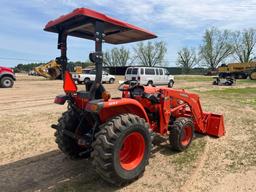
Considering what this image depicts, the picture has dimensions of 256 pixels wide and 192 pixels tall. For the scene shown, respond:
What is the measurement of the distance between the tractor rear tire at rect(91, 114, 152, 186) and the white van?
16534 millimetres

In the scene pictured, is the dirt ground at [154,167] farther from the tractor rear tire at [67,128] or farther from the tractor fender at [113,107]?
the tractor fender at [113,107]

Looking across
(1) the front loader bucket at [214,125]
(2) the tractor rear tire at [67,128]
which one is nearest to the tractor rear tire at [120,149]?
(2) the tractor rear tire at [67,128]

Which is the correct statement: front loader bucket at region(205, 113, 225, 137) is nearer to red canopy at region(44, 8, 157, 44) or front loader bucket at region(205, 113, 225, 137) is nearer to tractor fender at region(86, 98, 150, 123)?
tractor fender at region(86, 98, 150, 123)

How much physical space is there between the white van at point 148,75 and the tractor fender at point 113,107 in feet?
53.6

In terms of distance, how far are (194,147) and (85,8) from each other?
364 cm

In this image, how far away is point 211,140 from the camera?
5.94 meters

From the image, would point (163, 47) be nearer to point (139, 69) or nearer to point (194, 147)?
point (139, 69)

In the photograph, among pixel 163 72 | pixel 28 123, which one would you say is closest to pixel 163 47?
pixel 163 72

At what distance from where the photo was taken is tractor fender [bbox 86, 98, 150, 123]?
3475mm

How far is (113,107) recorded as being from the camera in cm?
394

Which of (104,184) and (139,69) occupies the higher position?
(139,69)

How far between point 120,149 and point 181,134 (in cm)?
182

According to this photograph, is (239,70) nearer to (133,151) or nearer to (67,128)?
(133,151)

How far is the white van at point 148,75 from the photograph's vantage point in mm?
21297
